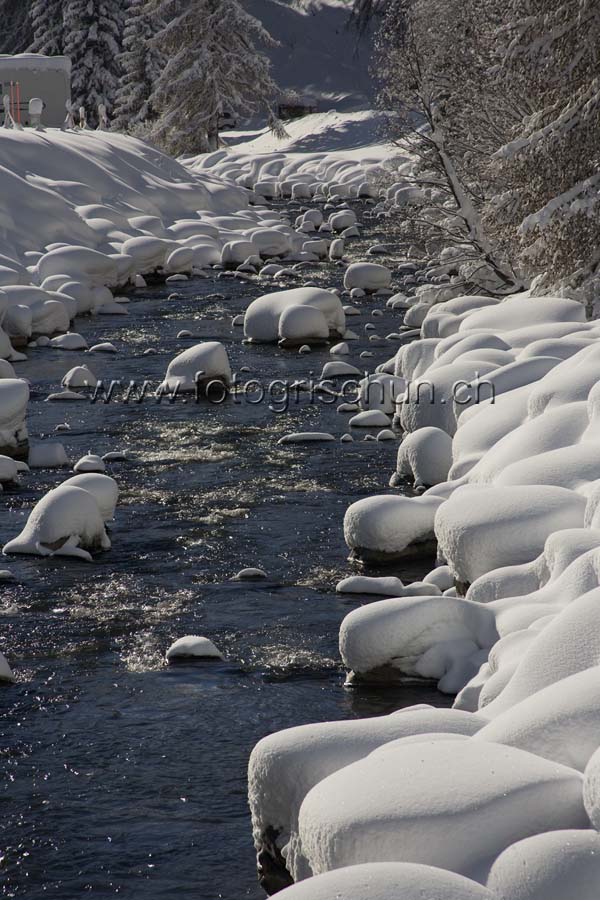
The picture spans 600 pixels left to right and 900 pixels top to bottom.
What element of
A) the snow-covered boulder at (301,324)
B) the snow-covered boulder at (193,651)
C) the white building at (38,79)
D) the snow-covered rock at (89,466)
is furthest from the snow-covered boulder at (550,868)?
the white building at (38,79)

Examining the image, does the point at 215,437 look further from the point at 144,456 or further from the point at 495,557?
the point at 495,557

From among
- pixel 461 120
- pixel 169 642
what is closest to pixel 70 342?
pixel 461 120

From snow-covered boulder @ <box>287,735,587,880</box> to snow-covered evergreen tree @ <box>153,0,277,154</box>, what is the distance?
36.3 m

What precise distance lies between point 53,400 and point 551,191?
5805 mm

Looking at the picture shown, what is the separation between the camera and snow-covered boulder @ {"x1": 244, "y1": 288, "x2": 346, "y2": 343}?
51.0 feet

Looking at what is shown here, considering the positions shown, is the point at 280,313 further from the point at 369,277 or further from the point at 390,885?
the point at 390,885

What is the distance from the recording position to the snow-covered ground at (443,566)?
3.83 m

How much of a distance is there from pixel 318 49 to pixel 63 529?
54114 mm

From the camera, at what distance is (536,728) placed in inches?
172

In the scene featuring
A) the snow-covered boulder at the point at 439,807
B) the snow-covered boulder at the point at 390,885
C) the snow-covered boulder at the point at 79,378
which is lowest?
the snow-covered boulder at the point at 79,378

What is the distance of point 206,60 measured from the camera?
125 ft

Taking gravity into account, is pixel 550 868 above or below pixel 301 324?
above

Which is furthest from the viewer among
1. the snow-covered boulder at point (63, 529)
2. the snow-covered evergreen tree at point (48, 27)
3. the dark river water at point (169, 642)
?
the snow-covered evergreen tree at point (48, 27)

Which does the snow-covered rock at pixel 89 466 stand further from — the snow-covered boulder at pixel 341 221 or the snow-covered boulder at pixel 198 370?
the snow-covered boulder at pixel 341 221
